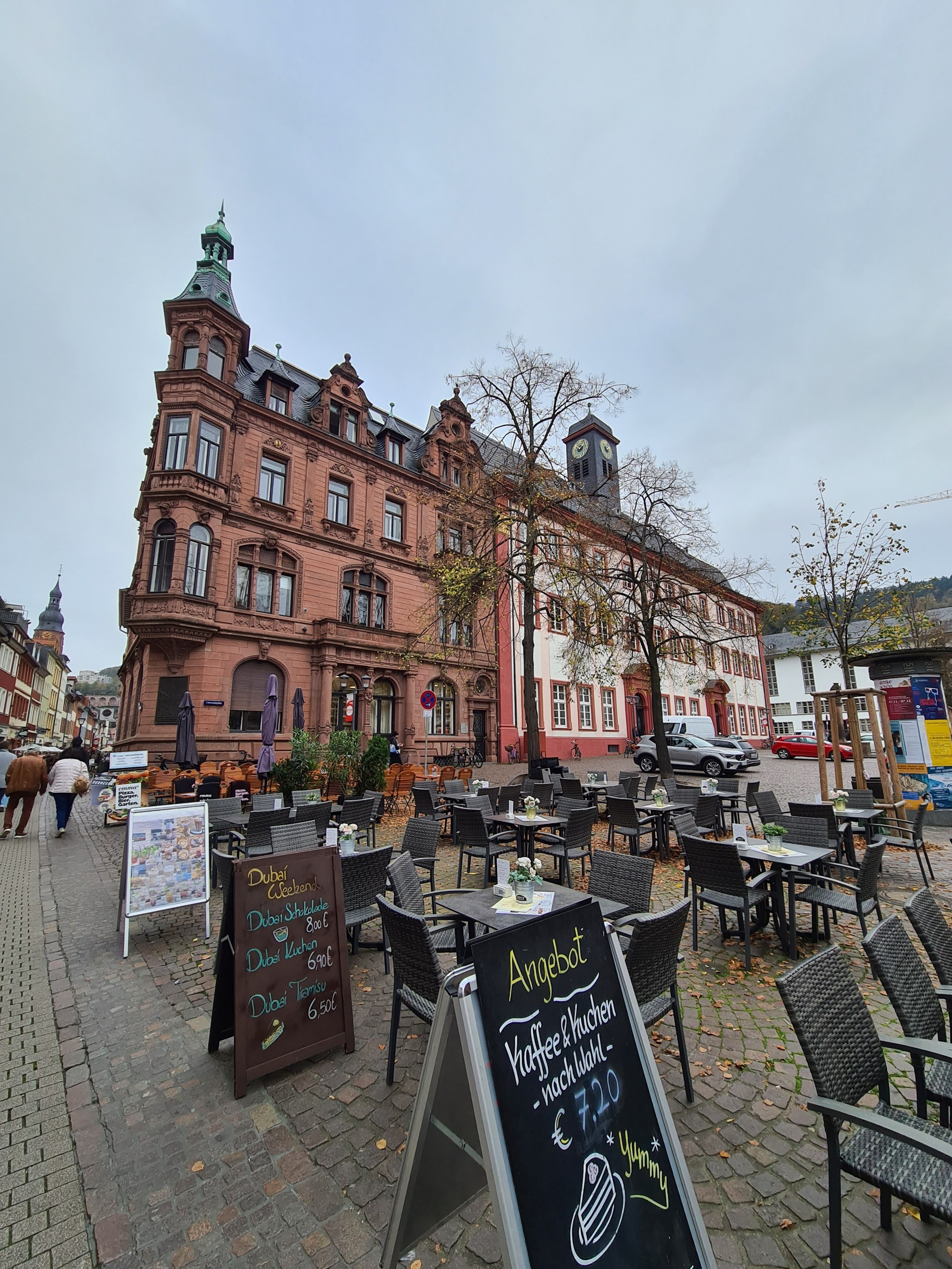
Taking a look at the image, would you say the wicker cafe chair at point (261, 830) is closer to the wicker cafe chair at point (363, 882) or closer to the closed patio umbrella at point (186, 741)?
the wicker cafe chair at point (363, 882)

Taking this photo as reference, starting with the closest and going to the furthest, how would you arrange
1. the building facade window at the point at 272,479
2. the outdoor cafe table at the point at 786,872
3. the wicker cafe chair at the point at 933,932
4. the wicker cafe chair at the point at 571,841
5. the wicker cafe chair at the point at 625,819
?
the wicker cafe chair at the point at 933,932
the outdoor cafe table at the point at 786,872
the wicker cafe chair at the point at 571,841
the wicker cafe chair at the point at 625,819
the building facade window at the point at 272,479

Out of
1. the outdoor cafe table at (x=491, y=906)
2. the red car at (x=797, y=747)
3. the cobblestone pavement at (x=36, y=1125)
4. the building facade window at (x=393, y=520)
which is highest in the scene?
the building facade window at (x=393, y=520)

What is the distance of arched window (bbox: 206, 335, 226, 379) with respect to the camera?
19188 mm

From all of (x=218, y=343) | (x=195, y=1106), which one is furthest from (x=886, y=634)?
(x=218, y=343)

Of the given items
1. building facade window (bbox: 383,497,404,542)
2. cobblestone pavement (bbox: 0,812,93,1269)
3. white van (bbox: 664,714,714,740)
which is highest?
building facade window (bbox: 383,497,404,542)

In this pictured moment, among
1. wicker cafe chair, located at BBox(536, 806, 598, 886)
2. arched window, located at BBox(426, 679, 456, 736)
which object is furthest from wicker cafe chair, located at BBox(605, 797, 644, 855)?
arched window, located at BBox(426, 679, 456, 736)

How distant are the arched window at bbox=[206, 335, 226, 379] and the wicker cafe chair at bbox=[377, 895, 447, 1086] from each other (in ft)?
Answer: 69.5

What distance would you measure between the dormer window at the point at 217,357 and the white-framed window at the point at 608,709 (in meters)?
22.4

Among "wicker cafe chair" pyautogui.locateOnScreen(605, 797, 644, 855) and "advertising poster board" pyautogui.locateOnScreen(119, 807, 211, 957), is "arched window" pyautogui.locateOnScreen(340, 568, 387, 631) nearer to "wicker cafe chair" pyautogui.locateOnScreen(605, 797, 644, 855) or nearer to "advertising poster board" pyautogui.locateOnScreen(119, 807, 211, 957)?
"wicker cafe chair" pyautogui.locateOnScreen(605, 797, 644, 855)

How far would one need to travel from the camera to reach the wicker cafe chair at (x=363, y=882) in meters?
4.51

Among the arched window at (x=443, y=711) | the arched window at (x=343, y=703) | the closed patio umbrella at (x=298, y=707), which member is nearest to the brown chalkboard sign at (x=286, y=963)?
the closed patio umbrella at (x=298, y=707)

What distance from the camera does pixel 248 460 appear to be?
64.7 ft

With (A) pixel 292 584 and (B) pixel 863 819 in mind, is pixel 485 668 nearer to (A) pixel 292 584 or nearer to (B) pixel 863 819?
(A) pixel 292 584

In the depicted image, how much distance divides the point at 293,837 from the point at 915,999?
18.5 ft
